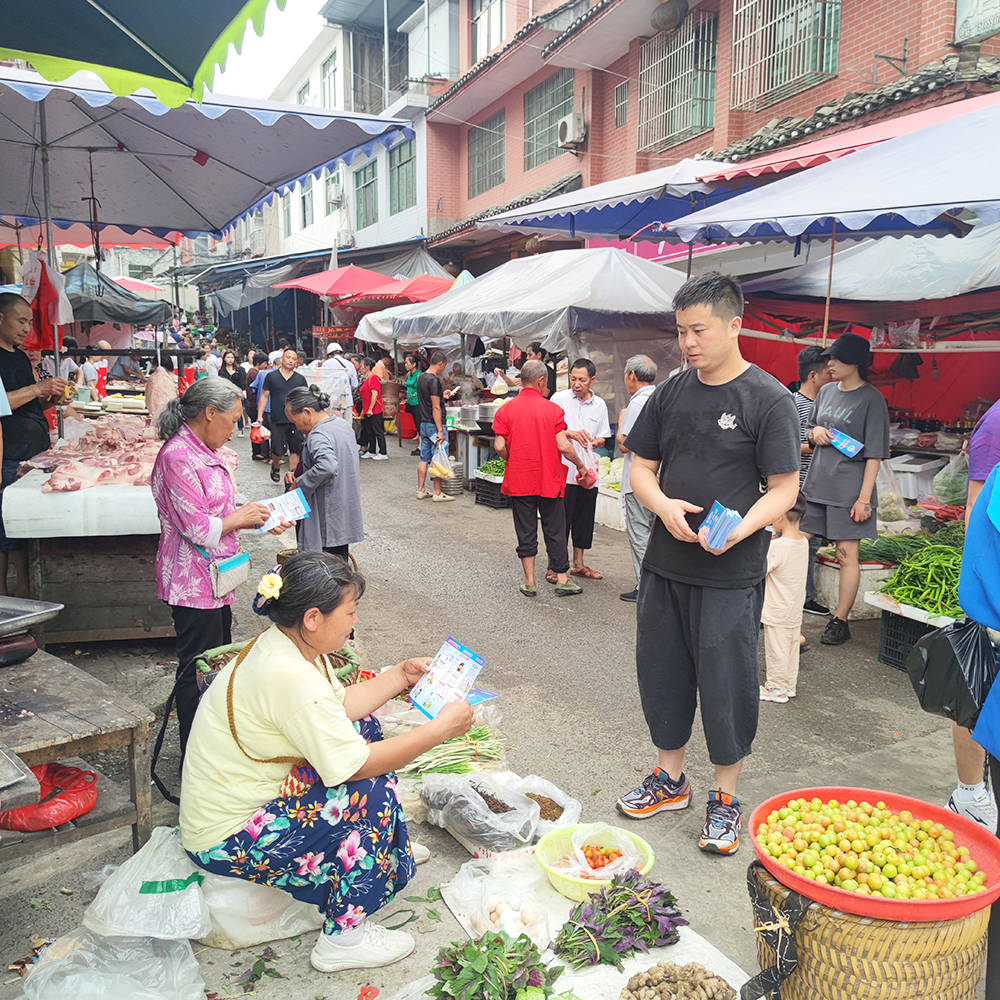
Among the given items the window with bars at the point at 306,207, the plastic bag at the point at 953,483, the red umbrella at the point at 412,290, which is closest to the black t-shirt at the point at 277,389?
the red umbrella at the point at 412,290

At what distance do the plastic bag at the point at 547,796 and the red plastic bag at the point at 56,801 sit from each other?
5.55ft

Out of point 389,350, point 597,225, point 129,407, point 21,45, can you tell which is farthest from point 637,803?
point 389,350

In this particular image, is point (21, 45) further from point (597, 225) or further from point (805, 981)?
point (597, 225)

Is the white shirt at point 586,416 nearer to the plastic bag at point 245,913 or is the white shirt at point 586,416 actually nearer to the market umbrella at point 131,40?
the market umbrella at point 131,40

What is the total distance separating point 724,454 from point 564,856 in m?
1.70

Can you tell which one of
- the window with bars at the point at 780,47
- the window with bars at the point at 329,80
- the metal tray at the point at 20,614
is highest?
the window with bars at the point at 329,80

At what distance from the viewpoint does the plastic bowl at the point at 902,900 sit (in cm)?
216

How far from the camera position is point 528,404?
7.15 metres

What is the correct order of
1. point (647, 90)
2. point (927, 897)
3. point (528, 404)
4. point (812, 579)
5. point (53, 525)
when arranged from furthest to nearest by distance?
1. point (647, 90)
2. point (528, 404)
3. point (812, 579)
4. point (53, 525)
5. point (927, 897)

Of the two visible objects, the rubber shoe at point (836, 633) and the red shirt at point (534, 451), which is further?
the red shirt at point (534, 451)

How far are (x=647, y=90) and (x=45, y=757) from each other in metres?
14.8

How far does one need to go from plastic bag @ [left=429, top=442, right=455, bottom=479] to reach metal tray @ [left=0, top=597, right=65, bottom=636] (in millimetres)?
7824

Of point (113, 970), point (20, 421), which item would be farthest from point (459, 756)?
point (20, 421)

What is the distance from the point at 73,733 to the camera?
2924mm
